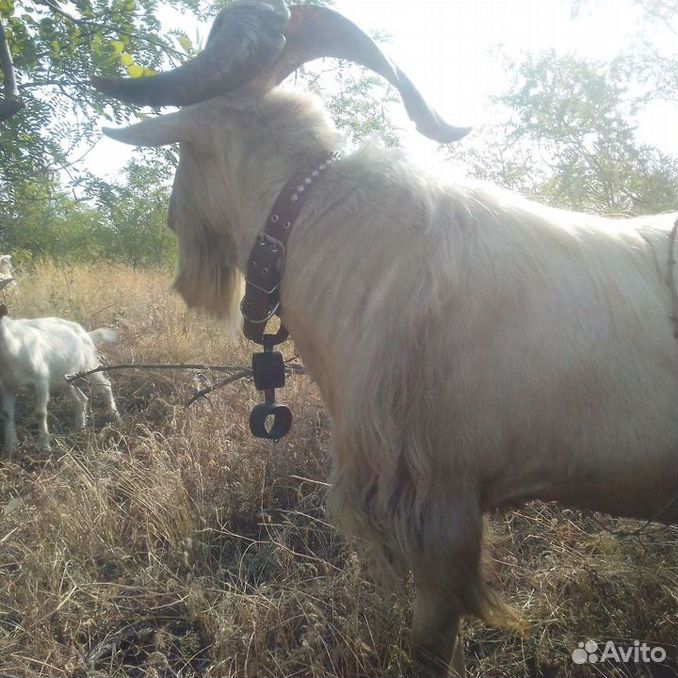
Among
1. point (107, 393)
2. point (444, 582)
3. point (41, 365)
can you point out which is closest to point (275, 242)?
point (444, 582)

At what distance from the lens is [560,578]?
245cm

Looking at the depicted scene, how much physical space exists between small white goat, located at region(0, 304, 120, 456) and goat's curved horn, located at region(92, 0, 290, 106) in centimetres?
332

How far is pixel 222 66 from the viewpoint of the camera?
185 centimetres

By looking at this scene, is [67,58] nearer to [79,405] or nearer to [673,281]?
[79,405]

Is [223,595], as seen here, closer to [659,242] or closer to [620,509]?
[620,509]

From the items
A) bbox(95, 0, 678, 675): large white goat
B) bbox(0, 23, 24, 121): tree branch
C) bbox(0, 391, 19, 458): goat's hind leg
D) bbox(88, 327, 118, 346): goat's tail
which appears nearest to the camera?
bbox(95, 0, 678, 675): large white goat

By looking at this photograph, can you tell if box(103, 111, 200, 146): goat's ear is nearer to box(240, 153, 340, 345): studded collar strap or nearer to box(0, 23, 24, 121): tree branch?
box(240, 153, 340, 345): studded collar strap

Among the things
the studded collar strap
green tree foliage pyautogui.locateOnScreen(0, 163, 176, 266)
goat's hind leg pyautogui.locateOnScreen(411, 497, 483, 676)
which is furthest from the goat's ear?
green tree foliage pyautogui.locateOnScreen(0, 163, 176, 266)

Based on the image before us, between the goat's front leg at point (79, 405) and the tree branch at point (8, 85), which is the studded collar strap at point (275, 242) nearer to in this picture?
the tree branch at point (8, 85)

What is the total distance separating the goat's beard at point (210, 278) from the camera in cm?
219

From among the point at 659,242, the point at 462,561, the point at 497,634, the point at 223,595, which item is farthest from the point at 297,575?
the point at 659,242

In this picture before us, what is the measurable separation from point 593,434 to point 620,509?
0.32m

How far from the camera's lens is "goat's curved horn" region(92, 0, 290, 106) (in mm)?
1844

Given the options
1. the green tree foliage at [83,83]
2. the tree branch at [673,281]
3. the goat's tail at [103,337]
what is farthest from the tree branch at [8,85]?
the tree branch at [673,281]
